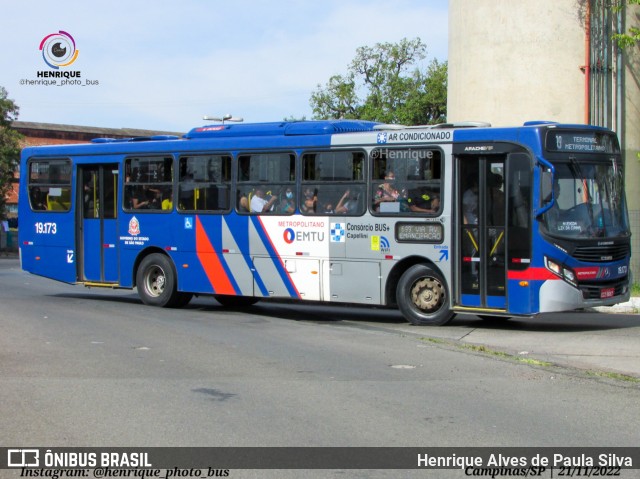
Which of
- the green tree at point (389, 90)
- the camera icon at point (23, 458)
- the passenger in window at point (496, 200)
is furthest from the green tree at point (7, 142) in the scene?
the camera icon at point (23, 458)

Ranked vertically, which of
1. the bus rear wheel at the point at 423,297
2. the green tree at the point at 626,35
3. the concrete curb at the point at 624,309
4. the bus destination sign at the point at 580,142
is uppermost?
the green tree at the point at 626,35

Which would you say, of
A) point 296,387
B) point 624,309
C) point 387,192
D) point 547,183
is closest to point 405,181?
point 387,192

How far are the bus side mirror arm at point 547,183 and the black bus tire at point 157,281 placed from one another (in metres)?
7.74

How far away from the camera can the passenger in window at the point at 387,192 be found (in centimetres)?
1498

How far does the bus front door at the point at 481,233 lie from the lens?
1392 cm

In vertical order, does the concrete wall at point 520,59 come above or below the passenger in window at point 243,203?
above

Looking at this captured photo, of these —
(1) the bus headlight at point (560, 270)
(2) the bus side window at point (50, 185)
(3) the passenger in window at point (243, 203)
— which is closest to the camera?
(1) the bus headlight at point (560, 270)

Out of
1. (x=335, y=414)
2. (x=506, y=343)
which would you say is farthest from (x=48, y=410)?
(x=506, y=343)

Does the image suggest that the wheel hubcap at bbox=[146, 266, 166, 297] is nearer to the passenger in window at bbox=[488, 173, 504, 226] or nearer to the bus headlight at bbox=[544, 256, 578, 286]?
the passenger in window at bbox=[488, 173, 504, 226]

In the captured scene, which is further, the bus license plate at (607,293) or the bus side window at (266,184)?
the bus side window at (266,184)

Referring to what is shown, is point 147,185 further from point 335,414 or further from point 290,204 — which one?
point 335,414

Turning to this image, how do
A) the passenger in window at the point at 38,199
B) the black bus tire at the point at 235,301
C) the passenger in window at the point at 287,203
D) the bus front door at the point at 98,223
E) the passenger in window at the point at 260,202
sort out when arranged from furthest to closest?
the passenger in window at the point at 38,199 → the black bus tire at the point at 235,301 → the bus front door at the point at 98,223 → the passenger in window at the point at 260,202 → the passenger in window at the point at 287,203

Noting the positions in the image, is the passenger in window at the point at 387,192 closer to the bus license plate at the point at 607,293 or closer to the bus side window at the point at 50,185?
the bus license plate at the point at 607,293

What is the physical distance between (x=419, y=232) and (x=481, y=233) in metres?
1.08
